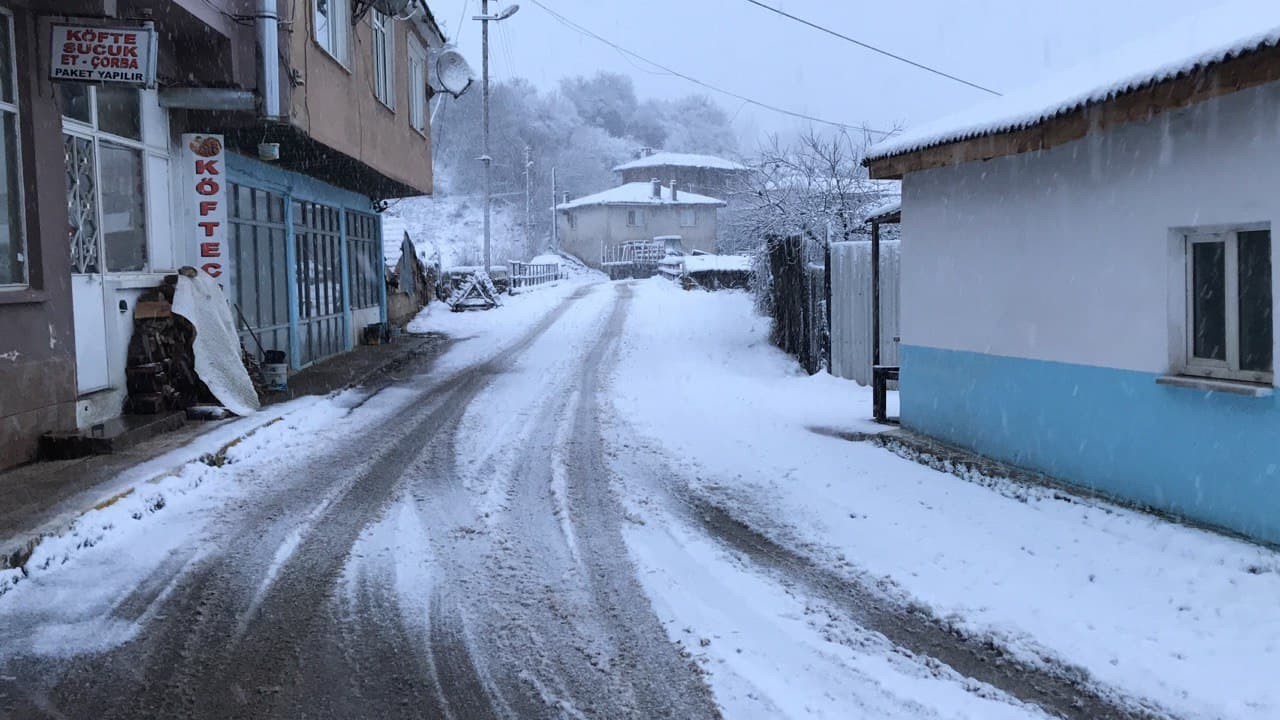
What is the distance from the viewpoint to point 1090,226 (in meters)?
7.72

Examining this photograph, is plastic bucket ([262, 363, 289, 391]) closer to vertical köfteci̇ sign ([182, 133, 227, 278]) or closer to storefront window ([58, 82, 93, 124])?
vertical köfteci̇ sign ([182, 133, 227, 278])

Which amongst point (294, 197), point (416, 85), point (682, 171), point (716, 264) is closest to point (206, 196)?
point (294, 197)

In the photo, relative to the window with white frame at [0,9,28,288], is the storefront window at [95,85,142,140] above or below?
above

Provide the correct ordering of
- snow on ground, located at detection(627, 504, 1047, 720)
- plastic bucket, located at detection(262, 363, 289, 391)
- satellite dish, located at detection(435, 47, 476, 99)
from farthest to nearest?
satellite dish, located at detection(435, 47, 476, 99)
plastic bucket, located at detection(262, 363, 289, 391)
snow on ground, located at detection(627, 504, 1047, 720)

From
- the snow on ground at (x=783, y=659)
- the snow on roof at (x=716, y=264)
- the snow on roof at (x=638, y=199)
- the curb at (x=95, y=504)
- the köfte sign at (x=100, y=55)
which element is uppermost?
the snow on roof at (x=638, y=199)

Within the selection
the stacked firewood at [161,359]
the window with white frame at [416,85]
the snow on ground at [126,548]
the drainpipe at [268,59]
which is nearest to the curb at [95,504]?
the snow on ground at [126,548]

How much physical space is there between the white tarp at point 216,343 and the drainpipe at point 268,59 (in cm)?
218

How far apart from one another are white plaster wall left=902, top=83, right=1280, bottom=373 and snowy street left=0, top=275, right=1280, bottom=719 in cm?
136

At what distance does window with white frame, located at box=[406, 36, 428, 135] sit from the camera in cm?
1981

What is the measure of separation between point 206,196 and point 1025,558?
10.0 meters

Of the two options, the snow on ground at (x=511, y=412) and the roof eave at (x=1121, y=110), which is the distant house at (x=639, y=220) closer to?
the snow on ground at (x=511, y=412)

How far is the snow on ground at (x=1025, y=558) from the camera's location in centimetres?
455

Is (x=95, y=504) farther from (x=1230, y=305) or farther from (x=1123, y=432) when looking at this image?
(x=1230, y=305)

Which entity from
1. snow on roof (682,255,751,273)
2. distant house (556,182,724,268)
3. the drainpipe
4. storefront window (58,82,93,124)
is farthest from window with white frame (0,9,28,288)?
distant house (556,182,724,268)
